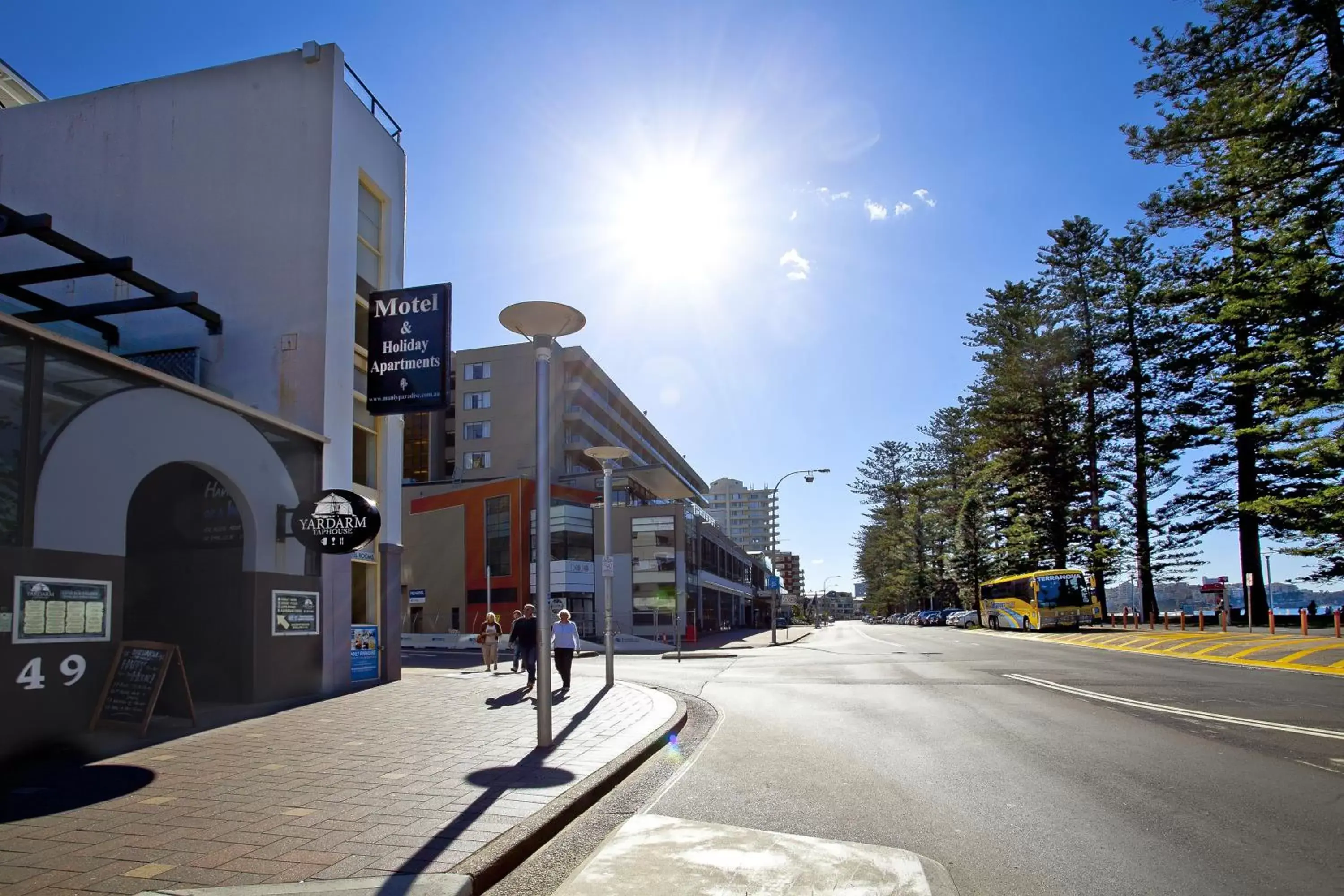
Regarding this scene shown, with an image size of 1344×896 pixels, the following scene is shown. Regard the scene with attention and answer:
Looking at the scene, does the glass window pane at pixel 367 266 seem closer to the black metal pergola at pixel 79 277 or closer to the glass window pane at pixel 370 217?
the glass window pane at pixel 370 217

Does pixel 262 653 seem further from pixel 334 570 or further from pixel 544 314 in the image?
pixel 544 314

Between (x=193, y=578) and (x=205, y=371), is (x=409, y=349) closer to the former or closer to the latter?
(x=205, y=371)

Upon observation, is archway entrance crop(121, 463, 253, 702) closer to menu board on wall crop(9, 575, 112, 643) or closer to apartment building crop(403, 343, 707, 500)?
menu board on wall crop(9, 575, 112, 643)

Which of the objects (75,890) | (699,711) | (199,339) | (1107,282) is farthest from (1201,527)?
(75,890)

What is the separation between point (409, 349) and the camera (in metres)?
15.5

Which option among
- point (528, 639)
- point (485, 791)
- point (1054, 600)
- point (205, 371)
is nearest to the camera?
point (485, 791)

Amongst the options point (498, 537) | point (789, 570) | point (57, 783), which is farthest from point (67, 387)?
point (789, 570)

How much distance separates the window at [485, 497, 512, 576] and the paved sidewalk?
2888 cm

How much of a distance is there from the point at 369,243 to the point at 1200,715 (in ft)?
56.0

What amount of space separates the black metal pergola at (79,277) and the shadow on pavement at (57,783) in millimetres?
6914

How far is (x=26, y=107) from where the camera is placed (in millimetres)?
17141

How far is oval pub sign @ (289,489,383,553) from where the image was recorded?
13219 millimetres

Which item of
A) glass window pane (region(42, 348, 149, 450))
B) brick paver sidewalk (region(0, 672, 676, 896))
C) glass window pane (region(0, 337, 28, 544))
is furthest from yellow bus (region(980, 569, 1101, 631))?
glass window pane (region(0, 337, 28, 544))

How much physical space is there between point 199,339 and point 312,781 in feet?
37.4
